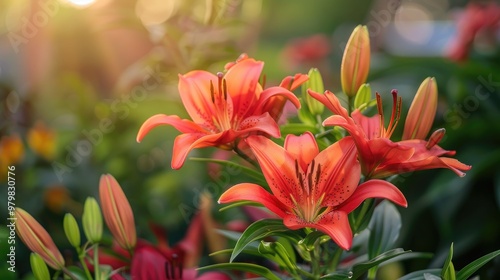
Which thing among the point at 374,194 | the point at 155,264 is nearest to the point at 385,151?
the point at 374,194

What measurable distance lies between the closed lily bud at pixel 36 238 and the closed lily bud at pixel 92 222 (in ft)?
0.12

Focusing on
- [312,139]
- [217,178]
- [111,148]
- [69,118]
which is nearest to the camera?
[312,139]

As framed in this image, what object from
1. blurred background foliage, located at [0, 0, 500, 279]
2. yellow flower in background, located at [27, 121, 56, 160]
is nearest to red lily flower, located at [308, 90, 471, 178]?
blurred background foliage, located at [0, 0, 500, 279]

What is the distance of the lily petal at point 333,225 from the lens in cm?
52

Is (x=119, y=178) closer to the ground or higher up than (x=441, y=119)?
higher up

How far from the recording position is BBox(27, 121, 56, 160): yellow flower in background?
1379mm

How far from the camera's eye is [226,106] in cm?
61

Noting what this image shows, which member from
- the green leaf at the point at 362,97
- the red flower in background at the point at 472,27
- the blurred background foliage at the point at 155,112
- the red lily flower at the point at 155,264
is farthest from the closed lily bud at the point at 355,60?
the red flower in background at the point at 472,27

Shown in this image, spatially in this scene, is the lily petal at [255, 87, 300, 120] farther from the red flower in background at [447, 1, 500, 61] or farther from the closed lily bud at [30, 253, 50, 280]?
the red flower in background at [447, 1, 500, 61]

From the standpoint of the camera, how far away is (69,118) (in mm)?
1651

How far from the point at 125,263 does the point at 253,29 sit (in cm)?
100

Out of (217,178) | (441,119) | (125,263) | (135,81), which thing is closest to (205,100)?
(125,263)

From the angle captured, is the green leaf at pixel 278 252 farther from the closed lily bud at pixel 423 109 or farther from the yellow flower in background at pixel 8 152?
the yellow flower in background at pixel 8 152

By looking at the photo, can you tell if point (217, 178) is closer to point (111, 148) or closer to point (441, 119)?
point (111, 148)
